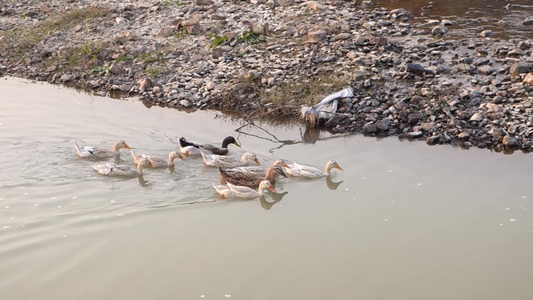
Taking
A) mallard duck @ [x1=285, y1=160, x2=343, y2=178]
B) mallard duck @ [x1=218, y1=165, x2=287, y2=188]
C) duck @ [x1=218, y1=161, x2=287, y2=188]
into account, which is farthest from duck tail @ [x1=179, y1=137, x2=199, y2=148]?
mallard duck @ [x1=285, y1=160, x2=343, y2=178]

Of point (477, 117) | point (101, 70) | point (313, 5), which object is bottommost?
point (477, 117)

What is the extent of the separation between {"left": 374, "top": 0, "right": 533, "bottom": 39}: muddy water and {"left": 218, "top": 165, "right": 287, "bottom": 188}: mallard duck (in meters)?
7.25

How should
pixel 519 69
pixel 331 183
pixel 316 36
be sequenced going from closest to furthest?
1. pixel 331 183
2. pixel 519 69
3. pixel 316 36

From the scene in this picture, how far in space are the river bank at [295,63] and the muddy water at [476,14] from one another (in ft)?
Result: 0.91

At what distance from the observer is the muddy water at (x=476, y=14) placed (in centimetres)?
1697

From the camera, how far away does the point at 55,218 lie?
1024cm

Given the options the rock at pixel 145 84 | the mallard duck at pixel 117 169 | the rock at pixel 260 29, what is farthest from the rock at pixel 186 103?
the mallard duck at pixel 117 169

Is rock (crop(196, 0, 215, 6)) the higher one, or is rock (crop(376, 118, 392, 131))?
rock (crop(196, 0, 215, 6))

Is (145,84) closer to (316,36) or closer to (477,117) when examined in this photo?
(316,36)

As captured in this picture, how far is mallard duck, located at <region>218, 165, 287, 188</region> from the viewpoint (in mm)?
11570

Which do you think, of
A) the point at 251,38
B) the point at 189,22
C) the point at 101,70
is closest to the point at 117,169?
the point at 101,70

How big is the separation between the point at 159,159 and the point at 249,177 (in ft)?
5.51

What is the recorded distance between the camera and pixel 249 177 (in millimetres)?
11812

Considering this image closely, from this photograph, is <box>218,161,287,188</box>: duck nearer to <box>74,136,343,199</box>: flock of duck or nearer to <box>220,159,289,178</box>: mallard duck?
<box>74,136,343,199</box>: flock of duck
